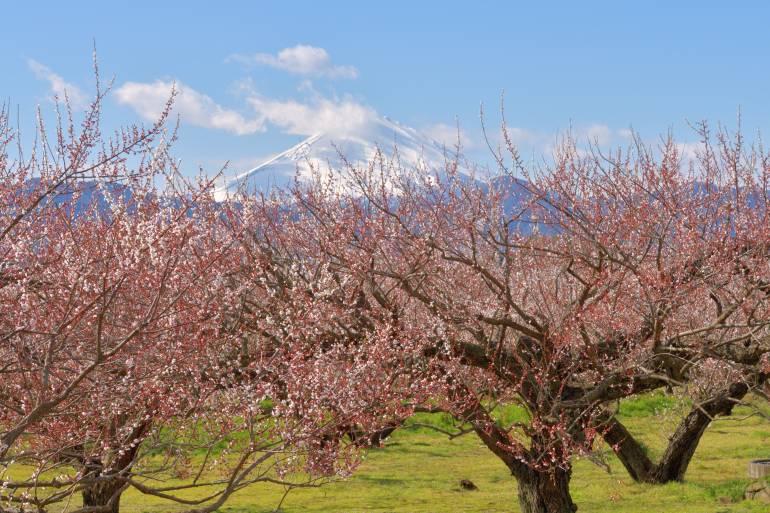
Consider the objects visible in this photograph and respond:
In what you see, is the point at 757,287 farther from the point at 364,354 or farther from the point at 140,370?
→ the point at 140,370

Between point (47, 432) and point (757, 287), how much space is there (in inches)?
346

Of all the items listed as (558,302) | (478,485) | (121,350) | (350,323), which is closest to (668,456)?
(478,485)

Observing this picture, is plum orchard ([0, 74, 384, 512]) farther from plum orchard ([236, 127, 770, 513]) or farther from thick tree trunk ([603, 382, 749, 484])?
thick tree trunk ([603, 382, 749, 484])

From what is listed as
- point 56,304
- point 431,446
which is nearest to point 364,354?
point 56,304

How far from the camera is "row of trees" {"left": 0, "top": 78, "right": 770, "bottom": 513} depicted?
7.66 meters

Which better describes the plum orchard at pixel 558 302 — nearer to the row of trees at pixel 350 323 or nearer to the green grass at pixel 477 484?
the row of trees at pixel 350 323

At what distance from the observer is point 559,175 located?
12.6 meters

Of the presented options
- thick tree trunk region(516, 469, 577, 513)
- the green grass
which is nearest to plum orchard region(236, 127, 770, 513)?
thick tree trunk region(516, 469, 577, 513)

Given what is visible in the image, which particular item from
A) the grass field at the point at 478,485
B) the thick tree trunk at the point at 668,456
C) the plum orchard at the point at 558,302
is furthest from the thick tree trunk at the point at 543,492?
the thick tree trunk at the point at 668,456

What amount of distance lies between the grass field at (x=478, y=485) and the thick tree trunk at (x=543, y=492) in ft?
6.41

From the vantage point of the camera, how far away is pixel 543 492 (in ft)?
39.9

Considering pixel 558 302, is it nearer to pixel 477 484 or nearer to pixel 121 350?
pixel 121 350

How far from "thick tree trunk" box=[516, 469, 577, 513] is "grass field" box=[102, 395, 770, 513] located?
195 centimetres

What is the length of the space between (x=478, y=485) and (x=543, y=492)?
20.6ft
